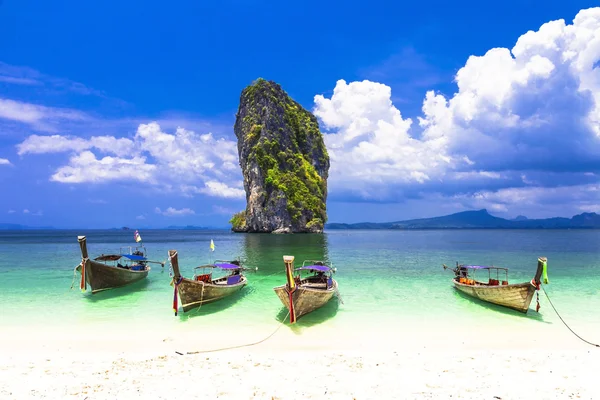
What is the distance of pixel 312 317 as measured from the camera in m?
17.2

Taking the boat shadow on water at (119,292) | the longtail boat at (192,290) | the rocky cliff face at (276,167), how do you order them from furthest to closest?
the rocky cliff face at (276,167) < the boat shadow on water at (119,292) < the longtail boat at (192,290)

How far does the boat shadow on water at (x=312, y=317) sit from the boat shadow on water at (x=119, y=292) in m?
11.7

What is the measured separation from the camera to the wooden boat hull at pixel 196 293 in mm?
17562

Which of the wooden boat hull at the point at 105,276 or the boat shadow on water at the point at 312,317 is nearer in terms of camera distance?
the boat shadow on water at the point at 312,317

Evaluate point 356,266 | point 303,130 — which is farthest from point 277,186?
point 356,266

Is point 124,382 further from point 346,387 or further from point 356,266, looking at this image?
point 356,266

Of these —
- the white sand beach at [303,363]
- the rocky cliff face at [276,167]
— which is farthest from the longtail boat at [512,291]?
the rocky cliff face at [276,167]

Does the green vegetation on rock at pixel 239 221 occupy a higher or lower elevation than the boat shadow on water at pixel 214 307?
higher

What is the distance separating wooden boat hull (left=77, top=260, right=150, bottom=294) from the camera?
22.0 m

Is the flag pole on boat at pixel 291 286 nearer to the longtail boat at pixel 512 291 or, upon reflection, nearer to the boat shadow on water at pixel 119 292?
the longtail boat at pixel 512 291

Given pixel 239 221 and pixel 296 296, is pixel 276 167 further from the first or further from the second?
pixel 296 296

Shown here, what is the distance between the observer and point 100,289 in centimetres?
2280

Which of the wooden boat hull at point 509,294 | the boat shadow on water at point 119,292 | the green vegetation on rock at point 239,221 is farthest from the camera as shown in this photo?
the green vegetation on rock at point 239,221

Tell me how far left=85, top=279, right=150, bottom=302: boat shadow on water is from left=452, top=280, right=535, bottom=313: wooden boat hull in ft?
73.1
